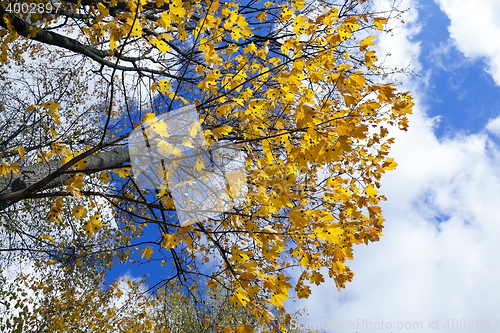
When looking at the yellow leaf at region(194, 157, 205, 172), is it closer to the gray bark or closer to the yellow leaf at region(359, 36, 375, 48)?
the gray bark

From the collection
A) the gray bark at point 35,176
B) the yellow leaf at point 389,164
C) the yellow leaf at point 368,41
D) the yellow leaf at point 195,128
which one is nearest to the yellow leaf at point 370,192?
the yellow leaf at point 389,164

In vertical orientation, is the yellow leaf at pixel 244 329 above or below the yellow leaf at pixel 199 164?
below

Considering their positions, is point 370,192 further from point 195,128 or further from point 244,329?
point 195,128

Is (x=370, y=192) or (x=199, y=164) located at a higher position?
(x=199, y=164)

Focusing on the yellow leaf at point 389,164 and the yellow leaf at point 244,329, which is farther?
the yellow leaf at point 389,164

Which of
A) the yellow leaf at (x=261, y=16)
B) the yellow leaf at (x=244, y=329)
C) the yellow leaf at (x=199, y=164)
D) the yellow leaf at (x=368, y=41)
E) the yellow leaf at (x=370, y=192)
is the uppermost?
the yellow leaf at (x=261, y=16)

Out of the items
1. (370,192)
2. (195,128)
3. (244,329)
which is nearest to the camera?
Answer: (244,329)

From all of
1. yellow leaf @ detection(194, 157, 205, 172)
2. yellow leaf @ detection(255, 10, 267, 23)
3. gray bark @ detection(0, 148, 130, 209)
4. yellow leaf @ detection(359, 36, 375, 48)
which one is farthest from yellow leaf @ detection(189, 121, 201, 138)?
yellow leaf @ detection(255, 10, 267, 23)

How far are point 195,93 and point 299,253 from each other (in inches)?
194

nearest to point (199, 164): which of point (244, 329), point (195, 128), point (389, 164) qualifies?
point (195, 128)

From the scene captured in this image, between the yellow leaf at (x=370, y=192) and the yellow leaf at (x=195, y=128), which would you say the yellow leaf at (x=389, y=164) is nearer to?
the yellow leaf at (x=370, y=192)

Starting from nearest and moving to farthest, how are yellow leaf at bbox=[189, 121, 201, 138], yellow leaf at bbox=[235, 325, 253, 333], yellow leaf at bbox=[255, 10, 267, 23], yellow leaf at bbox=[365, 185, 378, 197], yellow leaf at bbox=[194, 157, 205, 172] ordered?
1. yellow leaf at bbox=[235, 325, 253, 333]
2. yellow leaf at bbox=[189, 121, 201, 138]
3. yellow leaf at bbox=[365, 185, 378, 197]
4. yellow leaf at bbox=[194, 157, 205, 172]
5. yellow leaf at bbox=[255, 10, 267, 23]

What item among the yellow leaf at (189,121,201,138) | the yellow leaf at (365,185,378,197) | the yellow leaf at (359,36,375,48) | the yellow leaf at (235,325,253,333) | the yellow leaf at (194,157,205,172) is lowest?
the yellow leaf at (235,325,253,333)

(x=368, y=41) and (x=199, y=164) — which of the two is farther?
(x=199, y=164)
